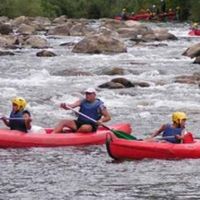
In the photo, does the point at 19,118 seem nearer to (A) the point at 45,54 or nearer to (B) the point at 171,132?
(B) the point at 171,132

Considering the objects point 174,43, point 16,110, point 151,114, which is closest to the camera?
point 16,110

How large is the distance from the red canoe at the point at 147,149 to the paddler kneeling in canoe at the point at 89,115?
103 cm

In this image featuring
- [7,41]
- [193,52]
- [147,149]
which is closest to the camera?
[147,149]

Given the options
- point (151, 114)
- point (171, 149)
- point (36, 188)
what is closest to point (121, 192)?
point (36, 188)

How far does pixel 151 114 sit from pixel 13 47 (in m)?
15.6

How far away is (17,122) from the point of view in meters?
12.6

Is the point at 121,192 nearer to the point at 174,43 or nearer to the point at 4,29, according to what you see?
the point at 174,43

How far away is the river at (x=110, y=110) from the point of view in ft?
32.0

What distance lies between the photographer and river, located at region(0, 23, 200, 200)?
32.0 ft

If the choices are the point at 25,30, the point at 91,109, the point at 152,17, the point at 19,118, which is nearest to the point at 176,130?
the point at 91,109

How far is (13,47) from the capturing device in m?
30.5

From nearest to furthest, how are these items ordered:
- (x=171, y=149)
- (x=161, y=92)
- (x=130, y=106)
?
(x=171, y=149) < (x=130, y=106) < (x=161, y=92)

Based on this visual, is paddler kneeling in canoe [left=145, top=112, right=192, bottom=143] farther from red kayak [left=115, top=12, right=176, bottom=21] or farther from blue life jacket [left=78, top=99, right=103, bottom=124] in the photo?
red kayak [left=115, top=12, right=176, bottom=21]

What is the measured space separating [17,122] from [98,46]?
1656 cm
